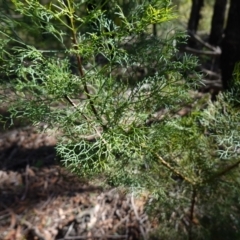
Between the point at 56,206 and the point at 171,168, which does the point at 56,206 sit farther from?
the point at 171,168

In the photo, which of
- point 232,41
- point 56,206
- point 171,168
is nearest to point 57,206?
point 56,206

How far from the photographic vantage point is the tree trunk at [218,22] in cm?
392

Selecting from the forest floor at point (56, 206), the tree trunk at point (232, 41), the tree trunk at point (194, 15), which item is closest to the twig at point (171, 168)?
the forest floor at point (56, 206)

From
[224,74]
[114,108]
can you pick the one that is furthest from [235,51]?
[114,108]

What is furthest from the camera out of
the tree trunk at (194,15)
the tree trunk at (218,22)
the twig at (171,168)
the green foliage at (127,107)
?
the tree trunk at (194,15)

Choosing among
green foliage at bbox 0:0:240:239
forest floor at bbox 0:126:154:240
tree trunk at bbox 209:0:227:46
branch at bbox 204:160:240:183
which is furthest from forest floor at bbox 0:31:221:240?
tree trunk at bbox 209:0:227:46

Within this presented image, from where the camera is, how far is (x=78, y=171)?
140 centimetres

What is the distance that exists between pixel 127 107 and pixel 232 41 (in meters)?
1.78

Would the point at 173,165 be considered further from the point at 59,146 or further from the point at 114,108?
the point at 59,146

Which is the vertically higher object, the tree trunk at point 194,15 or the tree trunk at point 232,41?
the tree trunk at point 232,41

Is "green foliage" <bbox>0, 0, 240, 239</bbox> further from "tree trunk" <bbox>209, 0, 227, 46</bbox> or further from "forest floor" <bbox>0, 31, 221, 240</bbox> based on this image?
"tree trunk" <bbox>209, 0, 227, 46</bbox>

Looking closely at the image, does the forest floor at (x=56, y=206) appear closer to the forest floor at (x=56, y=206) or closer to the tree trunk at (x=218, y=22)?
the forest floor at (x=56, y=206)

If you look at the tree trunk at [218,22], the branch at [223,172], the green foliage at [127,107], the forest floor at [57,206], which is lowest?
the forest floor at [57,206]

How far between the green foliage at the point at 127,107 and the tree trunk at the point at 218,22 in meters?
2.45
